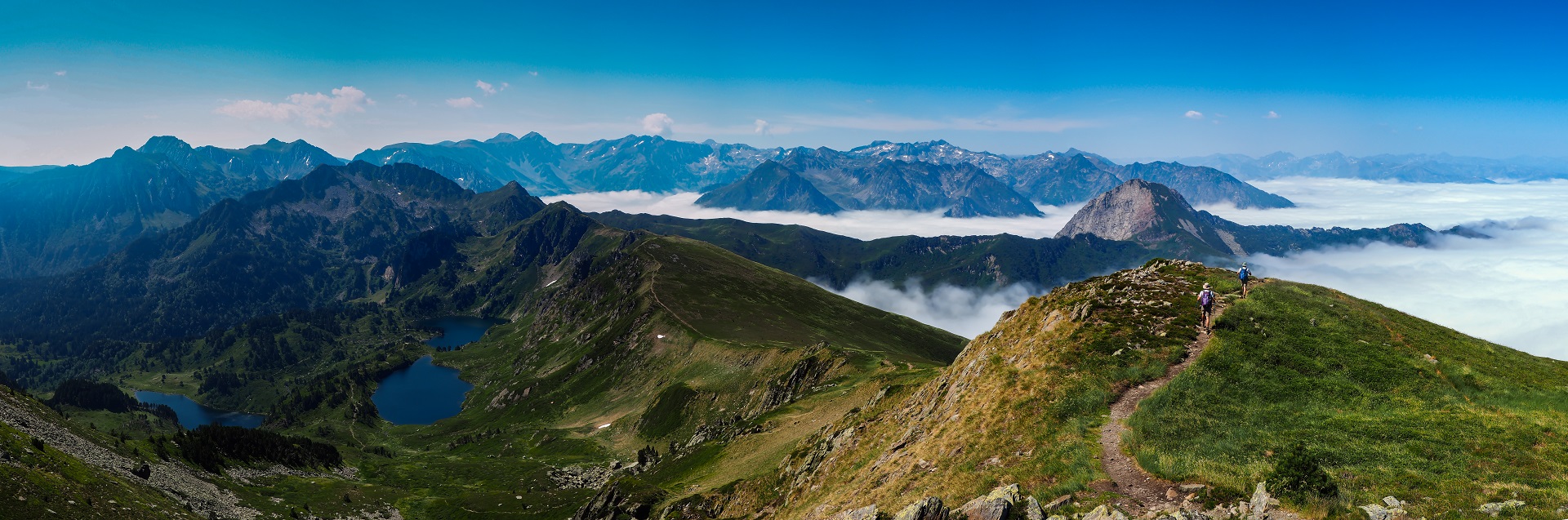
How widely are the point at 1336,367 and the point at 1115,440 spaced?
58.5ft

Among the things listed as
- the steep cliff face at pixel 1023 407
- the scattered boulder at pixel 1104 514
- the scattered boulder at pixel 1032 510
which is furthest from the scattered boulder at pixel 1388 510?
the scattered boulder at pixel 1032 510

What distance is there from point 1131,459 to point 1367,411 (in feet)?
49.0

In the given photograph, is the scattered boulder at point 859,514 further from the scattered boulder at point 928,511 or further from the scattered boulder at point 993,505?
the scattered boulder at point 993,505

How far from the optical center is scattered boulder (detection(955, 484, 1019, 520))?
1264 inches

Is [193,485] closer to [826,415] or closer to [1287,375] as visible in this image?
[826,415]

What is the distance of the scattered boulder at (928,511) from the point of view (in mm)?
34781

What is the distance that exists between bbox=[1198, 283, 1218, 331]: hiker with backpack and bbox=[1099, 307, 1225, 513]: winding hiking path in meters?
1.15

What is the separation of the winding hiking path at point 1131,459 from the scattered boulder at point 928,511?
28.4 feet

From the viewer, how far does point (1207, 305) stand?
4738 cm

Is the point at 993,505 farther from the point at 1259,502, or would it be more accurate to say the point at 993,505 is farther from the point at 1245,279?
the point at 1245,279

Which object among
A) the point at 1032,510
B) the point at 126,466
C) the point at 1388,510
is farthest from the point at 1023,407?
the point at 126,466

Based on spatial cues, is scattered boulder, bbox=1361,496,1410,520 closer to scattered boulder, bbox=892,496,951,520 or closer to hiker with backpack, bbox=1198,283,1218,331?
scattered boulder, bbox=892,496,951,520

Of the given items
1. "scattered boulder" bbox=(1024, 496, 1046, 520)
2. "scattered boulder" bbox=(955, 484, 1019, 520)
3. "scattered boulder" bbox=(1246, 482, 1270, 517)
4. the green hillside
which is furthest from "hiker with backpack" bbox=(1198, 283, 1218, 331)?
"scattered boulder" bbox=(1024, 496, 1046, 520)

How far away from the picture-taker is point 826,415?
10588cm
